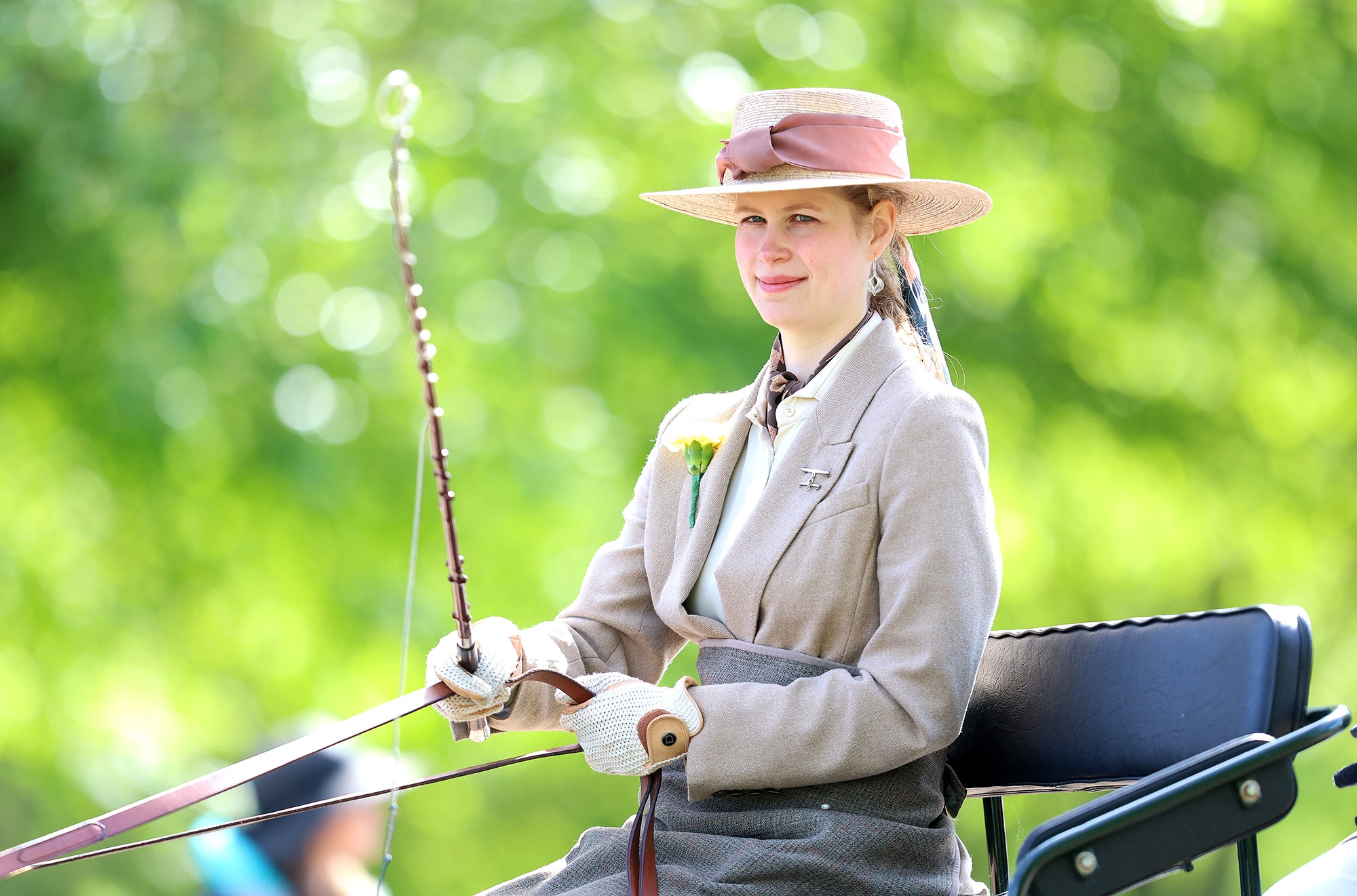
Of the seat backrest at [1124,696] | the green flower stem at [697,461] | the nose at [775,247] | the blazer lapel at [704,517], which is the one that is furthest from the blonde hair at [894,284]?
the seat backrest at [1124,696]

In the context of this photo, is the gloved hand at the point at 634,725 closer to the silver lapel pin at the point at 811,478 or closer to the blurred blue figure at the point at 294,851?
the silver lapel pin at the point at 811,478

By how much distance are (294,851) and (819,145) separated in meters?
1.73

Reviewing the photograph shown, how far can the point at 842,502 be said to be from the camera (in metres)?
1.87

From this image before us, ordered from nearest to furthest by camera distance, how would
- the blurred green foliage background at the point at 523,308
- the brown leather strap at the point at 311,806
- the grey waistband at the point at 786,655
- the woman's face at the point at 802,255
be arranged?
1. the brown leather strap at the point at 311,806
2. the grey waistband at the point at 786,655
3. the woman's face at the point at 802,255
4. the blurred green foliage background at the point at 523,308

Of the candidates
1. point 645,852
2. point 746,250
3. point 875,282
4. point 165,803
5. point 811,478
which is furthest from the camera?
point 875,282

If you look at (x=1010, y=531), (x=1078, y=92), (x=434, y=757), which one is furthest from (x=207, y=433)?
(x=1078, y=92)

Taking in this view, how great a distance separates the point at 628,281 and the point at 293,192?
124 cm

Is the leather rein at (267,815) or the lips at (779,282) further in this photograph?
the lips at (779,282)

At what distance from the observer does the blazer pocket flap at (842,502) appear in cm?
186

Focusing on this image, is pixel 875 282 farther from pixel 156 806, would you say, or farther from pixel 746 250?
pixel 156 806

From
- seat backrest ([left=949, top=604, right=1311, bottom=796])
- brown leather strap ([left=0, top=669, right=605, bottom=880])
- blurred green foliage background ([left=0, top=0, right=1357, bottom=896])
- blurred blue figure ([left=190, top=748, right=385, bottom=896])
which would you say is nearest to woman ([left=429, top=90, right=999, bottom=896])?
seat backrest ([left=949, top=604, right=1311, bottom=796])

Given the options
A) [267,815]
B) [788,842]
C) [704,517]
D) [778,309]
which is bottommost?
[788,842]

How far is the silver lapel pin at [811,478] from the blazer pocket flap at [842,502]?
0.10 feet

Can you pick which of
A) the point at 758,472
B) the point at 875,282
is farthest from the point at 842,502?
the point at 875,282
